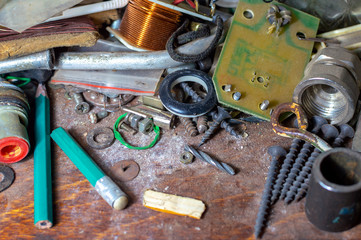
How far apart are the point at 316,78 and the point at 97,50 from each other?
921 mm

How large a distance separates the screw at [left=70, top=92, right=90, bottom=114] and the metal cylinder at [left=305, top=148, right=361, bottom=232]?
0.93 meters

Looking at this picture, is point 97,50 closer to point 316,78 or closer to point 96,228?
point 96,228

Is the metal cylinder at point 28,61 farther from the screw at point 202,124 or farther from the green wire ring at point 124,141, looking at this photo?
the screw at point 202,124

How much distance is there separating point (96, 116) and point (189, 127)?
1.30 ft

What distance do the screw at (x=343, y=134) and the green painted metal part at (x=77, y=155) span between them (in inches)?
32.6

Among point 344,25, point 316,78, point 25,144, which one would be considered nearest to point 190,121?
point 316,78

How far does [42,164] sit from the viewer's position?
125cm

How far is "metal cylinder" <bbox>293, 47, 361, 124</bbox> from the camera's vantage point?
1193 millimetres

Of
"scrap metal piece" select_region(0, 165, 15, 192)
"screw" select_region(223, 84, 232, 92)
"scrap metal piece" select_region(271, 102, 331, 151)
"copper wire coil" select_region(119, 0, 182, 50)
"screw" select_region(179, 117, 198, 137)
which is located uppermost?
"copper wire coil" select_region(119, 0, 182, 50)

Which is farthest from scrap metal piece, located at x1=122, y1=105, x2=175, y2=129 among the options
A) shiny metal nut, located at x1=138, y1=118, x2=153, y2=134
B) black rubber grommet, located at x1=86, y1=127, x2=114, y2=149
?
black rubber grommet, located at x1=86, y1=127, x2=114, y2=149

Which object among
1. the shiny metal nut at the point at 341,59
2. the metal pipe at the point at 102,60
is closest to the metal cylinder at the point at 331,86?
the shiny metal nut at the point at 341,59

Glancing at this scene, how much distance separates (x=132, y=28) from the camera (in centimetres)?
152

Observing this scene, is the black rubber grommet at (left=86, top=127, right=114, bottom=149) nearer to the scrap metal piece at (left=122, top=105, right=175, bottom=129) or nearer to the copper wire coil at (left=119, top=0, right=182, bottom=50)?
the scrap metal piece at (left=122, top=105, right=175, bottom=129)

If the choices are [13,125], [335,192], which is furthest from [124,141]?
[335,192]
